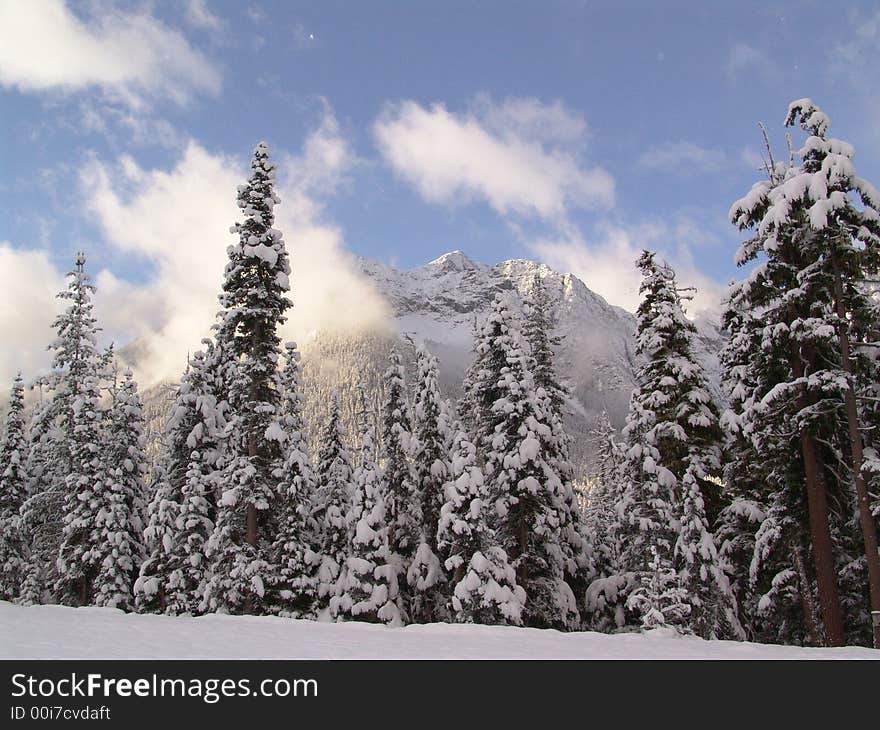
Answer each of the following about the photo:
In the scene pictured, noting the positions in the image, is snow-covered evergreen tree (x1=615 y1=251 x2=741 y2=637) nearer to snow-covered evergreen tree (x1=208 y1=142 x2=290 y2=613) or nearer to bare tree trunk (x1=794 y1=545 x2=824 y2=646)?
bare tree trunk (x1=794 y1=545 x2=824 y2=646)

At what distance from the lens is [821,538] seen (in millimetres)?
16891

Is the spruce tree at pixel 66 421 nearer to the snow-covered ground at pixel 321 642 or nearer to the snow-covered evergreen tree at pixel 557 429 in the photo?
the snow-covered ground at pixel 321 642

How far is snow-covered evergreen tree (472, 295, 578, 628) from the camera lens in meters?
24.3

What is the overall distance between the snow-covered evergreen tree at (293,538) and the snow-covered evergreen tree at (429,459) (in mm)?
4686

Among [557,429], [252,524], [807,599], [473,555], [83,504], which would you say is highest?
[557,429]

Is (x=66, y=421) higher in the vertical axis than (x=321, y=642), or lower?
higher

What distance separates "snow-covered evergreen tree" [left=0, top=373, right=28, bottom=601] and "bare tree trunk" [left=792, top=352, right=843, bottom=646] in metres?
39.9

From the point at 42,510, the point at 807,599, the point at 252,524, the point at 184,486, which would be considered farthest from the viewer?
the point at 42,510

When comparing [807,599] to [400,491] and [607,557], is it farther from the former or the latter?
[400,491]

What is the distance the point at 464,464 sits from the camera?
23.6 metres

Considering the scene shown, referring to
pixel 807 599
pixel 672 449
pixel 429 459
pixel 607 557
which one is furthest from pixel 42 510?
pixel 807 599

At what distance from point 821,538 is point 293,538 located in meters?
20.1
